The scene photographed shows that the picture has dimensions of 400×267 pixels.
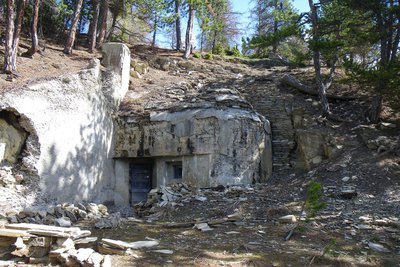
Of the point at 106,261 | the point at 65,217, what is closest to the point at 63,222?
the point at 65,217

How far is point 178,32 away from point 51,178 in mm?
14398

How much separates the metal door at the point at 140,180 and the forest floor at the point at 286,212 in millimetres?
1966

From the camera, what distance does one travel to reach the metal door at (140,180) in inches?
520

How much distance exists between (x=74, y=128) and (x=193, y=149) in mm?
3519

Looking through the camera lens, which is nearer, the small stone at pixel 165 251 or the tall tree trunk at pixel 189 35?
the small stone at pixel 165 251

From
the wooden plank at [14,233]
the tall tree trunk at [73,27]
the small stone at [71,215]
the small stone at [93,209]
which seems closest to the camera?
the wooden plank at [14,233]

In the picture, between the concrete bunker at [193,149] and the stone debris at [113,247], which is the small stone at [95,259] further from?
the concrete bunker at [193,149]

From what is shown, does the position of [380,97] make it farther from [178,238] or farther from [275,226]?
[178,238]

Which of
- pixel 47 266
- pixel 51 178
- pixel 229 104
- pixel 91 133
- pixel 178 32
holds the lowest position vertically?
pixel 47 266

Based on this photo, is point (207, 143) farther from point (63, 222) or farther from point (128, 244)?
point (128, 244)

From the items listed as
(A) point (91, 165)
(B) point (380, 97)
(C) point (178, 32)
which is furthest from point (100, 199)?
(C) point (178, 32)

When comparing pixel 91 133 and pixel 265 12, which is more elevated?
pixel 265 12

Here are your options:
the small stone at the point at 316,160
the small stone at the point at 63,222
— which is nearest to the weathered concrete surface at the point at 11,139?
the small stone at the point at 63,222

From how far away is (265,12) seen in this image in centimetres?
3023
